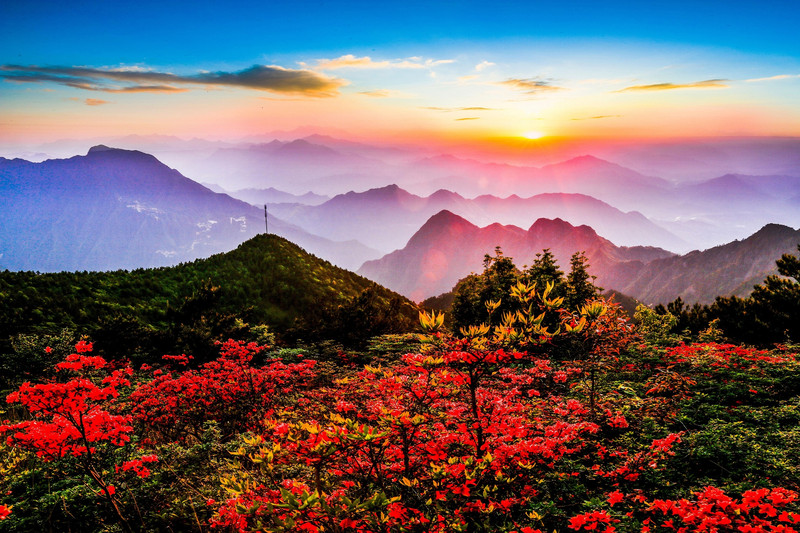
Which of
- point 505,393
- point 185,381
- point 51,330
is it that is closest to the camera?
point 505,393

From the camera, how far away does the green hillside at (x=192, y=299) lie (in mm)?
18344

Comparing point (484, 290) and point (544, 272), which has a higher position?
point (544, 272)

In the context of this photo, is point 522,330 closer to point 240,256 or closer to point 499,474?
point 499,474

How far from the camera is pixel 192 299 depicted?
68.3 feet

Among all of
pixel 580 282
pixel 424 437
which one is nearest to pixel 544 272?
pixel 580 282

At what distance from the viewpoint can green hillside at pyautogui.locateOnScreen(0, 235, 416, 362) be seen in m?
18.3

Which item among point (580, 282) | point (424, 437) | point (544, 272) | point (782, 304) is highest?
point (544, 272)

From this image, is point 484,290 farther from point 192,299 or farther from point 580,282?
point 192,299

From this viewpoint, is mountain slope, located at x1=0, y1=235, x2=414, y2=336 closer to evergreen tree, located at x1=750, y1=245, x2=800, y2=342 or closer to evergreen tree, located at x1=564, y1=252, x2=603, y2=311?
evergreen tree, located at x1=564, y1=252, x2=603, y2=311

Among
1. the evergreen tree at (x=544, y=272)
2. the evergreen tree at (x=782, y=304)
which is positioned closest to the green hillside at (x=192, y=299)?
the evergreen tree at (x=544, y=272)

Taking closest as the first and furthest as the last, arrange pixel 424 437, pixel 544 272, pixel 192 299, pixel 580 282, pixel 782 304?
pixel 424 437
pixel 192 299
pixel 782 304
pixel 544 272
pixel 580 282

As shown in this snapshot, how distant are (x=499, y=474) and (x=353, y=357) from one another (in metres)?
12.9

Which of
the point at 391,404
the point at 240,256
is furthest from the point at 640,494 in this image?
the point at 240,256

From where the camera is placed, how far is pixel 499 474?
5441 millimetres
